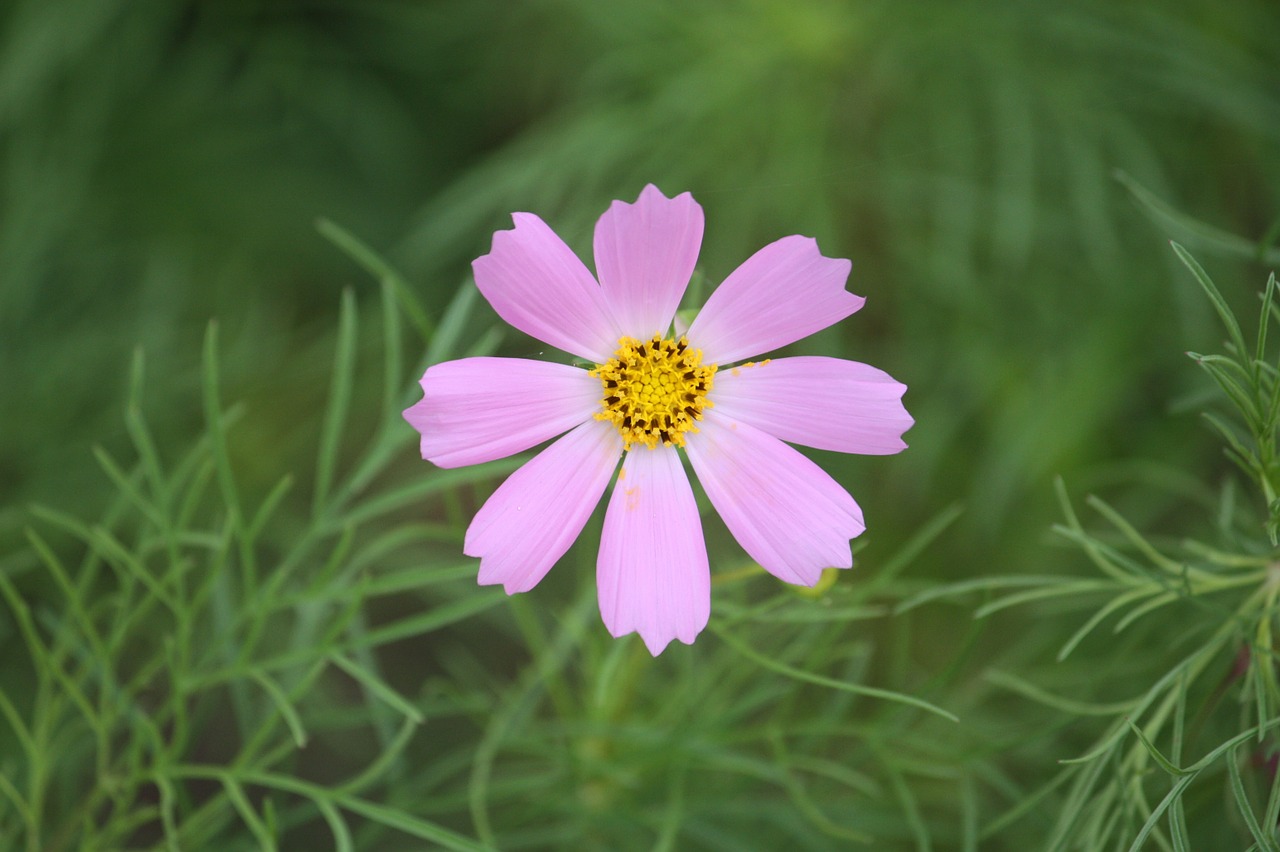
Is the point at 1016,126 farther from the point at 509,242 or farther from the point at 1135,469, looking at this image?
the point at 509,242

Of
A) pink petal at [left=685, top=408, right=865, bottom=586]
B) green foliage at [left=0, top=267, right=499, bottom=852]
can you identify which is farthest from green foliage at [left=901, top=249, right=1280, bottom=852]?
green foliage at [left=0, top=267, right=499, bottom=852]

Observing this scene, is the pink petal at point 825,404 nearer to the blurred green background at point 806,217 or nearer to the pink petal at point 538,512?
the pink petal at point 538,512

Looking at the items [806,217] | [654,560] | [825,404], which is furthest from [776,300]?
[806,217]

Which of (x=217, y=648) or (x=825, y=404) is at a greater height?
(x=825, y=404)

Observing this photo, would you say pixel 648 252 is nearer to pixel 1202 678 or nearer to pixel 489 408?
pixel 489 408

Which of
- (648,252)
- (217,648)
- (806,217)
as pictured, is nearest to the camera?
(648,252)

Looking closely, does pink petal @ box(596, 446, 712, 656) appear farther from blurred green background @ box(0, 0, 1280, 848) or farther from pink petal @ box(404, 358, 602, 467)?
blurred green background @ box(0, 0, 1280, 848)
